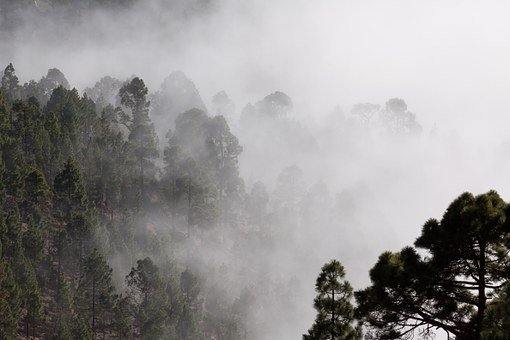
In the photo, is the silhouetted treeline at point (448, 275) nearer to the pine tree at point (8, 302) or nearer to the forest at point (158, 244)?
the forest at point (158, 244)

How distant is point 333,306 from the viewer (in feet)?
81.4

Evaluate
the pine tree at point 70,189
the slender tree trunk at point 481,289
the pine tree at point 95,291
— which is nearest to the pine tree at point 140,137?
the pine tree at point 70,189

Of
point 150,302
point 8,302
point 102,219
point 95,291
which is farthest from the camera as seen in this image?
point 102,219

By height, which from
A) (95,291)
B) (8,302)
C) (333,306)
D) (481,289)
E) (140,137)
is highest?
(140,137)

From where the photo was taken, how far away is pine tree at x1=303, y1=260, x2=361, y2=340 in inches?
973

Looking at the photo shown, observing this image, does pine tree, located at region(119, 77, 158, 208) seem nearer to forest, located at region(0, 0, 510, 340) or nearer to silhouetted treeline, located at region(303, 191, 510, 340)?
forest, located at region(0, 0, 510, 340)

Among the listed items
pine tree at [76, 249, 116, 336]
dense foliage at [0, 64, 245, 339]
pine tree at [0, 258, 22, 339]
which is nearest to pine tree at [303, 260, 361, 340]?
pine tree at [0, 258, 22, 339]

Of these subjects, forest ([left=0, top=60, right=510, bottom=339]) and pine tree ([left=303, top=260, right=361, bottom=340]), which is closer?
forest ([left=0, top=60, right=510, bottom=339])

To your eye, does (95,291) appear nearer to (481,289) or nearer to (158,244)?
(158,244)

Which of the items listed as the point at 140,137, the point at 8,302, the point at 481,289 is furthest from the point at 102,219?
the point at 481,289

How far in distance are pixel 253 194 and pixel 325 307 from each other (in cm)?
7447

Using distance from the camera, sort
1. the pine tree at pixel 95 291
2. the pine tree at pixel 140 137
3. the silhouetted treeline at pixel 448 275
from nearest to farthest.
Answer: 1. the silhouetted treeline at pixel 448 275
2. the pine tree at pixel 95 291
3. the pine tree at pixel 140 137

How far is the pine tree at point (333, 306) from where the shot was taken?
24719 mm

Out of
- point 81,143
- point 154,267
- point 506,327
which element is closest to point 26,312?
point 154,267
